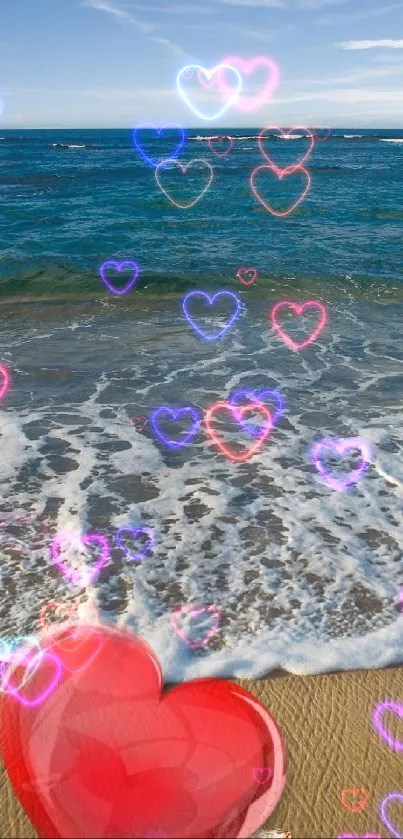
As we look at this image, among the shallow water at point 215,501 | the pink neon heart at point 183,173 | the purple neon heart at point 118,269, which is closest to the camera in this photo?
the shallow water at point 215,501

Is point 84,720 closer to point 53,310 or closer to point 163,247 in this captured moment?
point 53,310

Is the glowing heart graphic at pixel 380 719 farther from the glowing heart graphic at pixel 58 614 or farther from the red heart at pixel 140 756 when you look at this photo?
the glowing heart graphic at pixel 58 614

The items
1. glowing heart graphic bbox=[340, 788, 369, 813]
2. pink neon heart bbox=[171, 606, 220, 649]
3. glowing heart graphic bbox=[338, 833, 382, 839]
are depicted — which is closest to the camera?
glowing heart graphic bbox=[338, 833, 382, 839]

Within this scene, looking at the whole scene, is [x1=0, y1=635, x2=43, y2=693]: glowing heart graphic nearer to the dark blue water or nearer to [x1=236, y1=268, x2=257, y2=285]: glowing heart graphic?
the dark blue water

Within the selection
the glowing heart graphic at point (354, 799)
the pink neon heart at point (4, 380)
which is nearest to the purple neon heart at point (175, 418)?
the pink neon heart at point (4, 380)

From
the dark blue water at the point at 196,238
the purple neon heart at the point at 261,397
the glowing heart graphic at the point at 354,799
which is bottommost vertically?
the purple neon heart at the point at 261,397

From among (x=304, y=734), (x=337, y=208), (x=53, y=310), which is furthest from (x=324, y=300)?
(x=337, y=208)

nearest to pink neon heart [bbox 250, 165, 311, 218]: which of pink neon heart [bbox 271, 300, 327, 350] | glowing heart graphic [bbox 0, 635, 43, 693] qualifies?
pink neon heart [bbox 271, 300, 327, 350]
